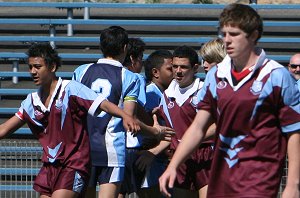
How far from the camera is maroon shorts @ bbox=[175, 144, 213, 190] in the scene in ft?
23.1

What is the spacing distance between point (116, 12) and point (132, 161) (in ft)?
23.1

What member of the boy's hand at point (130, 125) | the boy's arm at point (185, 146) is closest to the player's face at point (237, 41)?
the boy's arm at point (185, 146)

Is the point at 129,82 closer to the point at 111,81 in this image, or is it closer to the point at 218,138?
the point at 111,81

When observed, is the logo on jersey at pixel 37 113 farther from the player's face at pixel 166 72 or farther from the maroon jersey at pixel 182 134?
the player's face at pixel 166 72

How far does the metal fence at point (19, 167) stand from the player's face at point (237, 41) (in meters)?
3.95

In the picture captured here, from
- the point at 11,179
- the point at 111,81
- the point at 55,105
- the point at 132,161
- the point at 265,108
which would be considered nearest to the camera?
the point at 265,108

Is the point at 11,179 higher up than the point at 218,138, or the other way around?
the point at 218,138

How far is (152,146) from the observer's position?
25.4 feet

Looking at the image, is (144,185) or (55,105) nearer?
(55,105)

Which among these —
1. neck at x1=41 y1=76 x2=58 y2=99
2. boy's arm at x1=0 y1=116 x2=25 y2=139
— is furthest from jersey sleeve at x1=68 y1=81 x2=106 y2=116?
boy's arm at x1=0 y1=116 x2=25 y2=139

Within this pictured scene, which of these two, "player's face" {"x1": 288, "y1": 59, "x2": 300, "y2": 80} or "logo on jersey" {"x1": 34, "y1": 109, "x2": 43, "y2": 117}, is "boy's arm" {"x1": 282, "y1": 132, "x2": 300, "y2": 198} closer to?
"logo on jersey" {"x1": 34, "y1": 109, "x2": 43, "y2": 117}

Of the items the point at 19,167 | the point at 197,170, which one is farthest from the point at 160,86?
the point at 19,167

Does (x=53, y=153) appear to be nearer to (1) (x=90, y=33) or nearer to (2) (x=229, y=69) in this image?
(2) (x=229, y=69)

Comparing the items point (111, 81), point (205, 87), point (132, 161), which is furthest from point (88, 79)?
point (205, 87)
